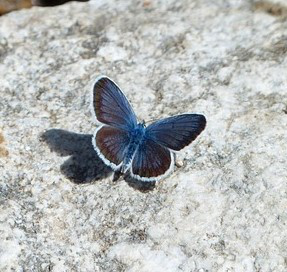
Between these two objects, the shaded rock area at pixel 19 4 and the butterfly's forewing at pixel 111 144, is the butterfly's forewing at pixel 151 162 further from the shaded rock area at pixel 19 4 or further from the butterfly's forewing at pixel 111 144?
the shaded rock area at pixel 19 4

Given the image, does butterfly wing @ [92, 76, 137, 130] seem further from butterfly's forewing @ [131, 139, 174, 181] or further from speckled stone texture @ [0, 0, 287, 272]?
speckled stone texture @ [0, 0, 287, 272]

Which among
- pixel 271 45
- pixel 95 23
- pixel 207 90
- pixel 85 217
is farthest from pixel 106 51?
pixel 85 217

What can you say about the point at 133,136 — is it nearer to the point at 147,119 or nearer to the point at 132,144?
the point at 132,144

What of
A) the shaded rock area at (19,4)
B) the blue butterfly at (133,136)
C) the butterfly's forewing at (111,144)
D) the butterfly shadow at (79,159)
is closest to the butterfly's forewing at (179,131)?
the blue butterfly at (133,136)

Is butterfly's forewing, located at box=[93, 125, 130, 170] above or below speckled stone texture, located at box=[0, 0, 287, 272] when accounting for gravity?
above

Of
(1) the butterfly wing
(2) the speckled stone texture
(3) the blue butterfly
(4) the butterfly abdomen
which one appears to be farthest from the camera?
(1) the butterfly wing

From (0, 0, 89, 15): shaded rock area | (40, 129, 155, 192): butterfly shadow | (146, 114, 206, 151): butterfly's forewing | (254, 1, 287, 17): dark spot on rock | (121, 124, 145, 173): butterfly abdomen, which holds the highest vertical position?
(146, 114, 206, 151): butterfly's forewing

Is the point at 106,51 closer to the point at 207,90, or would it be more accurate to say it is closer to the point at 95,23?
the point at 95,23

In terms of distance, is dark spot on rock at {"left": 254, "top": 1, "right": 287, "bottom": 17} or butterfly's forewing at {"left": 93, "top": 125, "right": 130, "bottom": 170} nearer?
butterfly's forewing at {"left": 93, "top": 125, "right": 130, "bottom": 170}

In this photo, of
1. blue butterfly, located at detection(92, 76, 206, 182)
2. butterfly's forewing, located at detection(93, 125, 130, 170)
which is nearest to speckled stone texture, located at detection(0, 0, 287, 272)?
blue butterfly, located at detection(92, 76, 206, 182)
